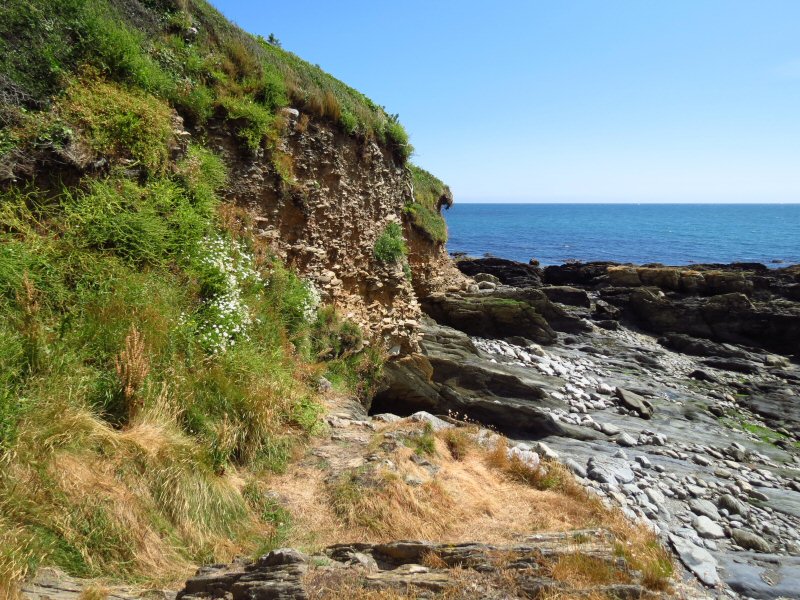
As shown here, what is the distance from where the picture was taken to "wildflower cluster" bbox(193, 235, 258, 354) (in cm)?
633

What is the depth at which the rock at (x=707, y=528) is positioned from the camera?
28.5 ft

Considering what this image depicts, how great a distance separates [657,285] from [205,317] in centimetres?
3160

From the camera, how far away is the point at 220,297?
273 inches

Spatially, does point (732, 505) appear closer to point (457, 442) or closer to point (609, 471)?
point (609, 471)

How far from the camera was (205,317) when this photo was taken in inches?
259

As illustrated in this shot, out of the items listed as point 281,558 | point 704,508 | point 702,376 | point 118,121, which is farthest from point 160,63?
point 702,376

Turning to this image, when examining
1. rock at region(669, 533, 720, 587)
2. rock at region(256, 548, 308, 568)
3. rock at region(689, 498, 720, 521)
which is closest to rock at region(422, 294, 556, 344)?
rock at region(689, 498, 720, 521)

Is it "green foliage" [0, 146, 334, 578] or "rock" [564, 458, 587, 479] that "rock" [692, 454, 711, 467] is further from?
"green foliage" [0, 146, 334, 578]

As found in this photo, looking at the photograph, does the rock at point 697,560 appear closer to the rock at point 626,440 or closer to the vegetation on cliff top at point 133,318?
the rock at point 626,440

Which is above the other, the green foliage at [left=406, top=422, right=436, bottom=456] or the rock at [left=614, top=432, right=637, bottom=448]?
the green foliage at [left=406, top=422, right=436, bottom=456]

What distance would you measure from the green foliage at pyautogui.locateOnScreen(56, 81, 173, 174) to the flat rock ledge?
5.95 metres

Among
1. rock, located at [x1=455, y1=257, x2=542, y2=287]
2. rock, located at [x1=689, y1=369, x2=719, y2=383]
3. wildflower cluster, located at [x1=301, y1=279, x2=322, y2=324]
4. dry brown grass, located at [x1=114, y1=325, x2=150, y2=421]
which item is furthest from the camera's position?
rock, located at [x1=455, y1=257, x2=542, y2=287]

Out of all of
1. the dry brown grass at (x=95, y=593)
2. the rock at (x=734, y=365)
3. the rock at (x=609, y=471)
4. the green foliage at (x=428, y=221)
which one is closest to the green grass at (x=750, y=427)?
the rock at (x=734, y=365)

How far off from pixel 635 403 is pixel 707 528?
275 inches
